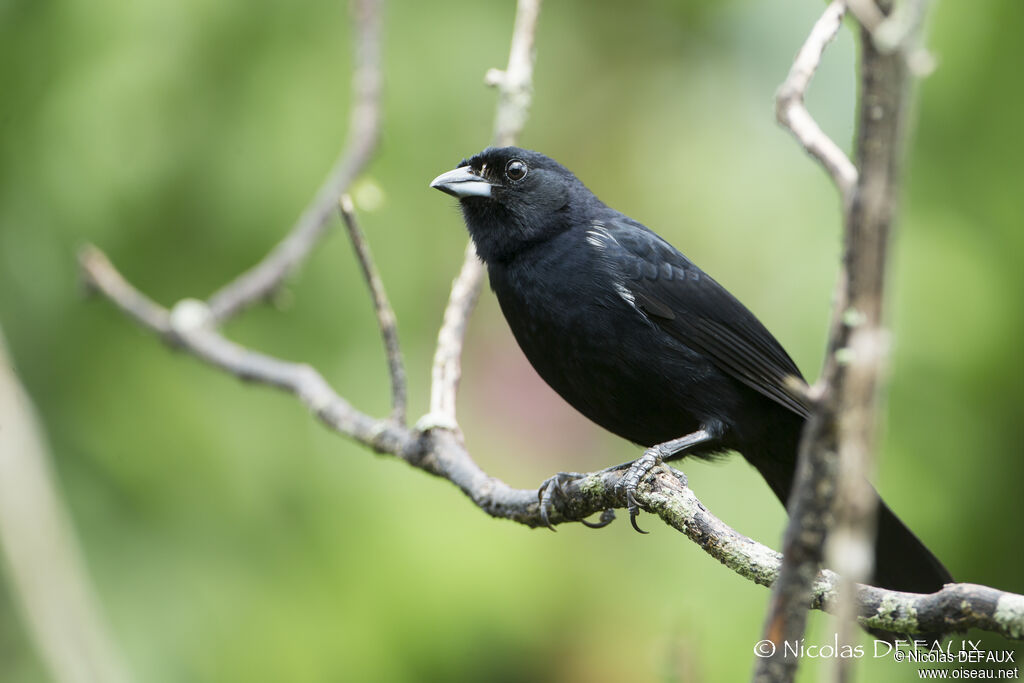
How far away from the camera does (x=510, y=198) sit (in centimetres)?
344

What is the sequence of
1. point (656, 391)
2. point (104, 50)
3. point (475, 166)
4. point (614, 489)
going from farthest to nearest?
point (104, 50), point (475, 166), point (656, 391), point (614, 489)

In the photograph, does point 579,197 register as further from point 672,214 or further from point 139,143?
point 139,143

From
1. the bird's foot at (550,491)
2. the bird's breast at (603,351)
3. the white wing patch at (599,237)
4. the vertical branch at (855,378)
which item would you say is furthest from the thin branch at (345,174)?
the vertical branch at (855,378)

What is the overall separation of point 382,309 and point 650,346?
0.81m

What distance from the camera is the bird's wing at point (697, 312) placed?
3.10 meters

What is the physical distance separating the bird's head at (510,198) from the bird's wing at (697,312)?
0.19 meters

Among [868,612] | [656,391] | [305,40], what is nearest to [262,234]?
[305,40]

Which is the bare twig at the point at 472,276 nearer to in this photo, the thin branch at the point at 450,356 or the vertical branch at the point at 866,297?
the thin branch at the point at 450,356

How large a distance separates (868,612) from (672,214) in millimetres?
2867

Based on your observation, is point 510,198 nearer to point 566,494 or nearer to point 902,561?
point 566,494

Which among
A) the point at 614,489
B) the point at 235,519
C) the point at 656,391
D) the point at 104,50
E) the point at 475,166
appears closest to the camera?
the point at 614,489

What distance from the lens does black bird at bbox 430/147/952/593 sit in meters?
3.02

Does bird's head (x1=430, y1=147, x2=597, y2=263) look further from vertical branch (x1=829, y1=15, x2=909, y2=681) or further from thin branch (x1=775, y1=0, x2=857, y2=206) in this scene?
vertical branch (x1=829, y1=15, x2=909, y2=681)

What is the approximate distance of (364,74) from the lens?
10.2ft
